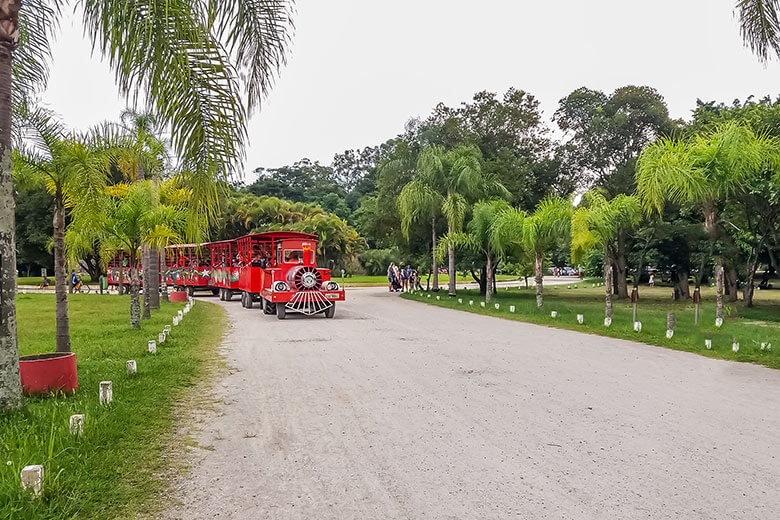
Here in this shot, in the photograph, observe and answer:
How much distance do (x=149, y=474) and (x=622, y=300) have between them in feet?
85.8

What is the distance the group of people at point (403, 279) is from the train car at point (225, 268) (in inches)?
381

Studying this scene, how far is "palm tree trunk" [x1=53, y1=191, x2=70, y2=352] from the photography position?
936 cm

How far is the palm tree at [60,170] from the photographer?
925cm

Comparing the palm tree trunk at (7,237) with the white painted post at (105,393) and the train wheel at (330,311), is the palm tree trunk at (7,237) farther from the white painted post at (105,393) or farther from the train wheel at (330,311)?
the train wheel at (330,311)

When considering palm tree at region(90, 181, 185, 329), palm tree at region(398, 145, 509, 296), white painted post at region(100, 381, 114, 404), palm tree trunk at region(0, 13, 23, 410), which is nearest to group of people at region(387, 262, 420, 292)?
palm tree at region(398, 145, 509, 296)

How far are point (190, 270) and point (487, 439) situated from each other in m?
27.6

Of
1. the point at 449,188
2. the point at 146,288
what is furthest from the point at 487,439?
the point at 449,188

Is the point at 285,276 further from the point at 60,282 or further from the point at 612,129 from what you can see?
the point at 612,129

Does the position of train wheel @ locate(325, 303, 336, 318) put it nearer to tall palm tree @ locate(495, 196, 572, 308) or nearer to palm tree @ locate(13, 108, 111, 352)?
tall palm tree @ locate(495, 196, 572, 308)

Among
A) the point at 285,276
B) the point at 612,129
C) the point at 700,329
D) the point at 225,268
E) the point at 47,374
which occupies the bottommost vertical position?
the point at 700,329

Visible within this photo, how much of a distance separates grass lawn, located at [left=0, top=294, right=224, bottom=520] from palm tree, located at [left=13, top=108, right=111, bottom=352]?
4.06 ft

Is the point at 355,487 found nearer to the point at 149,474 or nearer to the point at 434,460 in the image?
the point at 434,460

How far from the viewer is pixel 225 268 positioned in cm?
2695

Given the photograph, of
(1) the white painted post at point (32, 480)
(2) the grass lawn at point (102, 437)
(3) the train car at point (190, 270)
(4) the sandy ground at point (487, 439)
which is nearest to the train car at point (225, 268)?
(3) the train car at point (190, 270)
